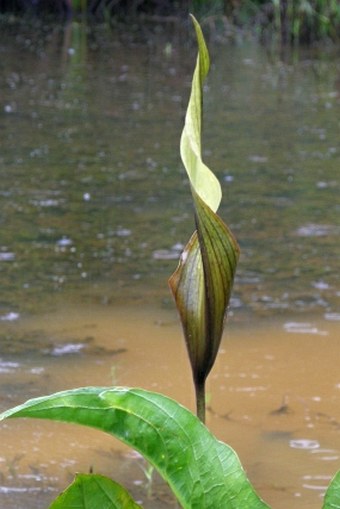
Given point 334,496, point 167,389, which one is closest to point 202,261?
point 334,496

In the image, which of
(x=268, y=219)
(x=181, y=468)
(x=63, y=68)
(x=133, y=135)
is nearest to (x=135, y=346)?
(x=268, y=219)

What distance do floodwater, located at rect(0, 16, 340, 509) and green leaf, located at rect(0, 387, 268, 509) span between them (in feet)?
3.25

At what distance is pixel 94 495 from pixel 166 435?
0.38ft

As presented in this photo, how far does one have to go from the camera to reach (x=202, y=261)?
94cm

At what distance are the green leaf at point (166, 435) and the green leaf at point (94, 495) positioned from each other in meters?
0.07

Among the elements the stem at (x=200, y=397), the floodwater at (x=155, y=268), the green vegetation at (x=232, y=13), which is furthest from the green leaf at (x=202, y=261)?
the green vegetation at (x=232, y=13)

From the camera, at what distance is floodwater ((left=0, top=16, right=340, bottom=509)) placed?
214 cm

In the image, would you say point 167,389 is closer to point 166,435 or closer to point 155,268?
point 155,268

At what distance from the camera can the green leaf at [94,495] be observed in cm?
100

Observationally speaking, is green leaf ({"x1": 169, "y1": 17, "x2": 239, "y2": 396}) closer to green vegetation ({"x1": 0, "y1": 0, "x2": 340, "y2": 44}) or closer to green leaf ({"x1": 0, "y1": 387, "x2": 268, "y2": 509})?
green leaf ({"x1": 0, "y1": 387, "x2": 268, "y2": 509})

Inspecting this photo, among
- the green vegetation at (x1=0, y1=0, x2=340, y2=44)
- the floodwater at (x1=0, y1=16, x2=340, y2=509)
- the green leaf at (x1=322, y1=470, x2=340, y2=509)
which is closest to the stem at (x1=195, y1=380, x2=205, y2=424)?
the green leaf at (x1=322, y1=470, x2=340, y2=509)

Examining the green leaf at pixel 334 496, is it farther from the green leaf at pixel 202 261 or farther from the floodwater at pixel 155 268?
the floodwater at pixel 155 268

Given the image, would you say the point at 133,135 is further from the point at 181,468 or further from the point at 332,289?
the point at 181,468

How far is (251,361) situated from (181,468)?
5.35 ft
